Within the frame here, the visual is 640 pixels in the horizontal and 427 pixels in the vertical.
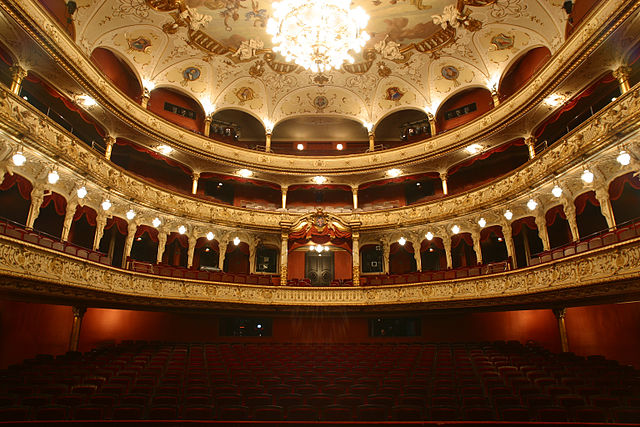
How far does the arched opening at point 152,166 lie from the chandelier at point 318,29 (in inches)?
381

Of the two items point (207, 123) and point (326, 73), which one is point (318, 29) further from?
point (207, 123)

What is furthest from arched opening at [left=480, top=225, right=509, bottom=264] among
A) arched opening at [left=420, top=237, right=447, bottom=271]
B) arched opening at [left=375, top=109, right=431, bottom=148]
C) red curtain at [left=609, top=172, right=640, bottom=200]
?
arched opening at [left=375, top=109, right=431, bottom=148]

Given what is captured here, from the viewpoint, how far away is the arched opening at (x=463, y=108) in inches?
721

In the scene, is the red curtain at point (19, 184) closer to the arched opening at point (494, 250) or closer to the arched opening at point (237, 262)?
the arched opening at point (237, 262)

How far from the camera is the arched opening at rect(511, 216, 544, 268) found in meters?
13.9

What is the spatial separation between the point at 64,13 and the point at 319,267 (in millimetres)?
14987

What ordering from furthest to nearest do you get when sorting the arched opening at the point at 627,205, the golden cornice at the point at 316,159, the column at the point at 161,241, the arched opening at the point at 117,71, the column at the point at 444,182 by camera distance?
the column at the point at 444,182
the arched opening at the point at 117,71
the column at the point at 161,241
the arched opening at the point at 627,205
the golden cornice at the point at 316,159

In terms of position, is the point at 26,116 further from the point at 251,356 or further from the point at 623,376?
the point at 623,376

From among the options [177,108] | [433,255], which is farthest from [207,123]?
[433,255]

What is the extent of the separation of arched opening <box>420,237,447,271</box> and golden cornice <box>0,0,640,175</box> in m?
4.09

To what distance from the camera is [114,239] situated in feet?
47.7

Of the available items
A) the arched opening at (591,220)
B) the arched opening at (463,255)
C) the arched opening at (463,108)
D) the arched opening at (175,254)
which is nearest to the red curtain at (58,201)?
the arched opening at (175,254)

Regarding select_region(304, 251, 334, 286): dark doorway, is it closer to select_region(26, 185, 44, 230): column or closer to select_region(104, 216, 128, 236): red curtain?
select_region(104, 216, 128, 236): red curtain

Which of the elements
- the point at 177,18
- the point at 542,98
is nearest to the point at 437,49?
the point at 542,98
